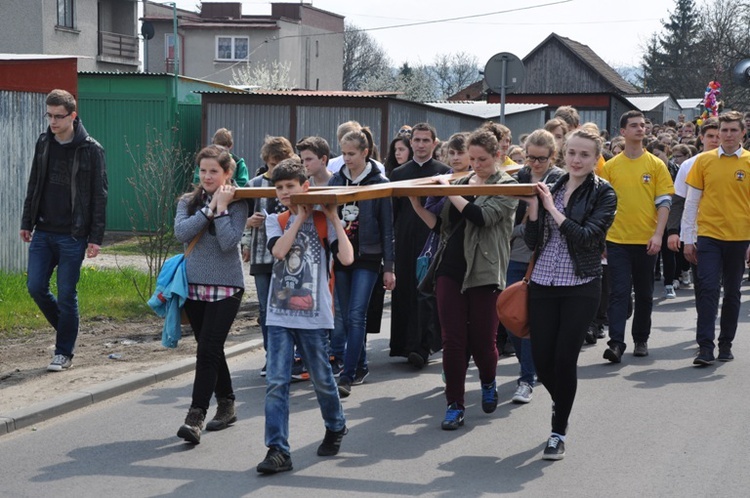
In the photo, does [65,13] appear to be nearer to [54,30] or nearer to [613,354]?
[54,30]

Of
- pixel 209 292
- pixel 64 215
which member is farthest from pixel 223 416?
pixel 64 215

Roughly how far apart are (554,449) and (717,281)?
3.60 metres

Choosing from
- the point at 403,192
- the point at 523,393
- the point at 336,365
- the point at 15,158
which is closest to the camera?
the point at 403,192

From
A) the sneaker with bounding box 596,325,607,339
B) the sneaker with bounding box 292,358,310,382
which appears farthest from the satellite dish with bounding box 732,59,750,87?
the sneaker with bounding box 292,358,310,382

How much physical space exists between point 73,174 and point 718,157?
5.23m

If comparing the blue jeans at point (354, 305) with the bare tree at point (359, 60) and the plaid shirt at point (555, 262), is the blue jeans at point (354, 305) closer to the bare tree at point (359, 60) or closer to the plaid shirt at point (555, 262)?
the plaid shirt at point (555, 262)

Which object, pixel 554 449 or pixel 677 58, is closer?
pixel 554 449

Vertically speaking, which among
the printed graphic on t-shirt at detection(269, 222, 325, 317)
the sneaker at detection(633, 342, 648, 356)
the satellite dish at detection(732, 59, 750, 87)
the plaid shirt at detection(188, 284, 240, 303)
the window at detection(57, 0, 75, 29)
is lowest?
the sneaker at detection(633, 342, 648, 356)

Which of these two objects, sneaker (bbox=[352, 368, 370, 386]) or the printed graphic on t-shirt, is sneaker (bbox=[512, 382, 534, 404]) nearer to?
sneaker (bbox=[352, 368, 370, 386])

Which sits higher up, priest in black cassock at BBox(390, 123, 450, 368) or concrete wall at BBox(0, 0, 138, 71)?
concrete wall at BBox(0, 0, 138, 71)

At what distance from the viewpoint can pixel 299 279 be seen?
6191mm

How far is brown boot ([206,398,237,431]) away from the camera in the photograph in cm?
708

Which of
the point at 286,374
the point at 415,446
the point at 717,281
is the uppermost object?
the point at 717,281

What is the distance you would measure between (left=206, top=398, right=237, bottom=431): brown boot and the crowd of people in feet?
0.04
